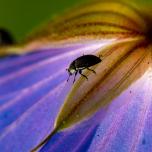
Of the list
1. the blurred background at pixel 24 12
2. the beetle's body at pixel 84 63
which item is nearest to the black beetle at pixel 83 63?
the beetle's body at pixel 84 63

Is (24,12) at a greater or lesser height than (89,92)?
greater

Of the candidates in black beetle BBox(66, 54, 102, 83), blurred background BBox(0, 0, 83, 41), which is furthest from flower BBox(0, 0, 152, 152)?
blurred background BBox(0, 0, 83, 41)

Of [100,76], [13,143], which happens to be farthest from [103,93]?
[13,143]

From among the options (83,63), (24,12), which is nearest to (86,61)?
(83,63)

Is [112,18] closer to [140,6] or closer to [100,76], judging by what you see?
[140,6]

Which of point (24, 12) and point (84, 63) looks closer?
point (84, 63)

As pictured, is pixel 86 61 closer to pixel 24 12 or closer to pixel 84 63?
pixel 84 63
